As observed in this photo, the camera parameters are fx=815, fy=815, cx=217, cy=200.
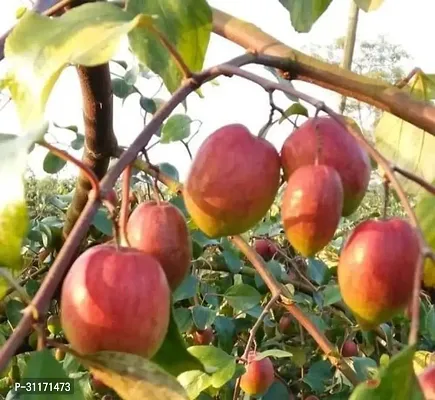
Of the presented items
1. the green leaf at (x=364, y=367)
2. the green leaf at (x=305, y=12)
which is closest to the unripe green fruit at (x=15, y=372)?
Answer: the green leaf at (x=364, y=367)

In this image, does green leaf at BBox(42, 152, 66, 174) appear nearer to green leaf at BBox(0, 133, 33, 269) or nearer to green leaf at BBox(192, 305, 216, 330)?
green leaf at BBox(192, 305, 216, 330)

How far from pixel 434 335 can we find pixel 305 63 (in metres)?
0.73

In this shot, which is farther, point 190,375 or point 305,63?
point 190,375

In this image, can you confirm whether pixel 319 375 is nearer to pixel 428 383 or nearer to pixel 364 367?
pixel 364 367

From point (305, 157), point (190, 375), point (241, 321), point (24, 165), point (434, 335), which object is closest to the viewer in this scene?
point (24, 165)

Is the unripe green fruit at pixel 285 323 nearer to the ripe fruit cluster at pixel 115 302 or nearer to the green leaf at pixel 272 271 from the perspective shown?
the green leaf at pixel 272 271

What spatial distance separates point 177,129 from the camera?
1.08 m

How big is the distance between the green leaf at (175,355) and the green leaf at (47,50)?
0.15m

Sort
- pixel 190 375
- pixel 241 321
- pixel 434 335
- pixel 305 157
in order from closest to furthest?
pixel 305 157
pixel 190 375
pixel 434 335
pixel 241 321

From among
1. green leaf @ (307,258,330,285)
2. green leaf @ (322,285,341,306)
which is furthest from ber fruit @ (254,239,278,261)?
green leaf @ (322,285,341,306)

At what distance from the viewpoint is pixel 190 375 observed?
2.64ft

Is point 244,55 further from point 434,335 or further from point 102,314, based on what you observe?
point 434,335

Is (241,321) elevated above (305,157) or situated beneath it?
situated beneath

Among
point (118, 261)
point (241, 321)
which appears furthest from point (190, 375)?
point (118, 261)
